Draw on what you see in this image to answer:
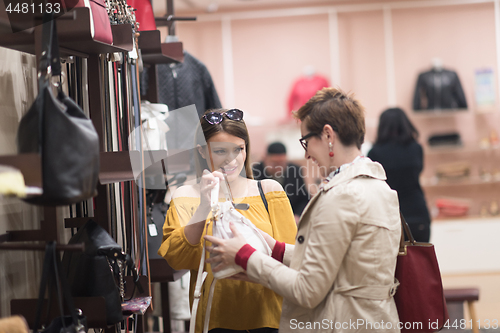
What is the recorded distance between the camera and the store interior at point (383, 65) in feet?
16.9

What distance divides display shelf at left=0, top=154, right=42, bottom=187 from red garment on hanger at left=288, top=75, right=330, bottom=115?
4.32 metres

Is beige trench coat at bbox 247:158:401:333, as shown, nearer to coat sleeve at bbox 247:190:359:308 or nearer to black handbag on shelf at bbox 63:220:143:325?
coat sleeve at bbox 247:190:359:308

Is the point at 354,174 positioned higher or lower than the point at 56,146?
lower

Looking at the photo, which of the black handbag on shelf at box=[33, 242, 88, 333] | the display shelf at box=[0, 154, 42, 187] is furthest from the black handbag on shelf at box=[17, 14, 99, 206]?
the black handbag on shelf at box=[33, 242, 88, 333]

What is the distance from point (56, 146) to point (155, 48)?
43.0 inches

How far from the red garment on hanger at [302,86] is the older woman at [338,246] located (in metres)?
3.87

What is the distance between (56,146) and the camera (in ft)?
3.41

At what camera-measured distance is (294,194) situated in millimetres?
2025

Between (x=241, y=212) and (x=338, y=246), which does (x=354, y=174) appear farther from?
(x=241, y=212)

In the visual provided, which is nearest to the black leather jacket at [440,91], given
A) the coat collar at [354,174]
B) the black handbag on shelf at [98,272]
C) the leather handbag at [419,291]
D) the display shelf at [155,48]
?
the display shelf at [155,48]

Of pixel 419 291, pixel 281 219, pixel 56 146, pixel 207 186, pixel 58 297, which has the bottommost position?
pixel 419 291

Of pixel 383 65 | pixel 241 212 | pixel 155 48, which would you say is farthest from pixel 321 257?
pixel 383 65

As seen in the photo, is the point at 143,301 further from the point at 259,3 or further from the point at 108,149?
the point at 259,3

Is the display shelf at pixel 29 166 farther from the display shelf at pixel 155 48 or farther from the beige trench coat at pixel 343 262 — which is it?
the display shelf at pixel 155 48
